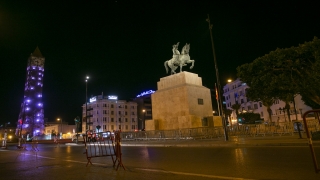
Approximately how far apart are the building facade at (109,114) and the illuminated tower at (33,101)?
78.9ft

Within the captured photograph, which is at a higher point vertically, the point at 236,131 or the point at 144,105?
the point at 144,105

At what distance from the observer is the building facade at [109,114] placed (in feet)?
310

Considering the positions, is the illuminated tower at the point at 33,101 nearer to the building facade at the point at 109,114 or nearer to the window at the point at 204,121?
the building facade at the point at 109,114

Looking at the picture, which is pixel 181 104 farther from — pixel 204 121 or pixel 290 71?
→ pixel 290 71

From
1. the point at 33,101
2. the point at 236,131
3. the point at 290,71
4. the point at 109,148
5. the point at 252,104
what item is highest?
the point at 33,101

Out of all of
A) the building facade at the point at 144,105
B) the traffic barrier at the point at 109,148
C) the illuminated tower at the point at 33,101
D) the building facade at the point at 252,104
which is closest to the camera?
the traffic barrier at the point at 109,148

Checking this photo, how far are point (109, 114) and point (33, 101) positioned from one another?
3872 centimetres

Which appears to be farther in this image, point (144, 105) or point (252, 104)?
point (144, 105)

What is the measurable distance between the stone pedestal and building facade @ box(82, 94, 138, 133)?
67.0m

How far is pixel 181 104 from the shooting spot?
23.9 meters

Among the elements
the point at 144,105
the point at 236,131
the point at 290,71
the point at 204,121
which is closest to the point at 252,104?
the point at 144,105

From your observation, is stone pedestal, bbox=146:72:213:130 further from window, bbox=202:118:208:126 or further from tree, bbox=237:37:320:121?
tree, bbox=237:37:320:121

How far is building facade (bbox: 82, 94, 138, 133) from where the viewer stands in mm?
94562

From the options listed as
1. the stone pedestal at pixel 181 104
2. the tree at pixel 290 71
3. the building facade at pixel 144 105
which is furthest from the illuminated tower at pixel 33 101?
the tree at pixel 290 71
